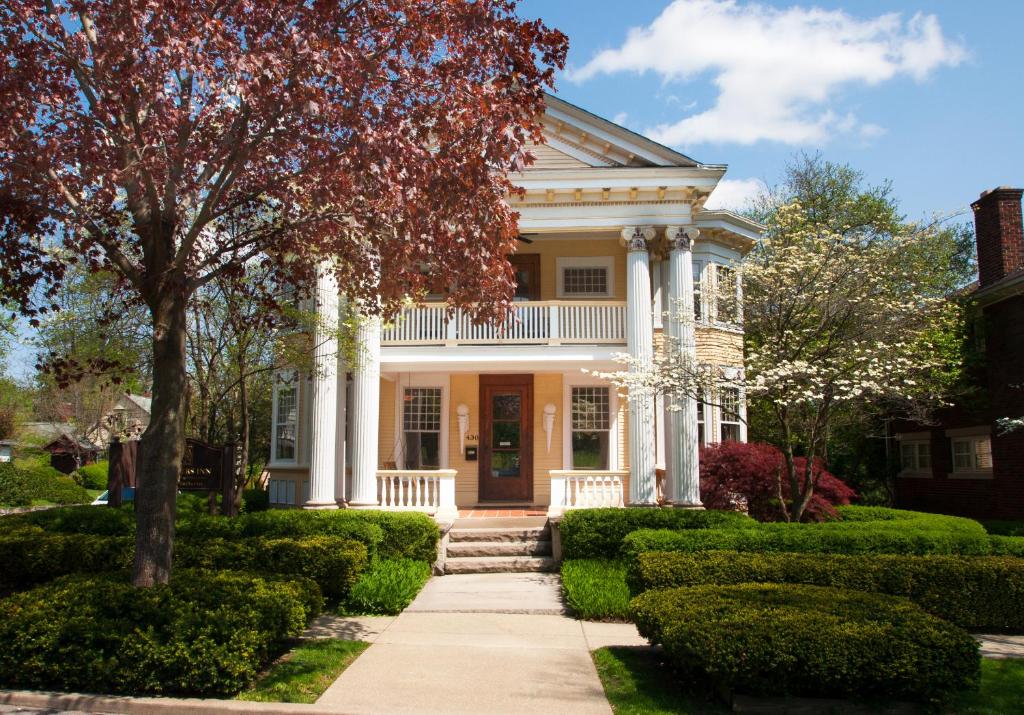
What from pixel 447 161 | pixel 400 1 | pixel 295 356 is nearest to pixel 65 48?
pixel 400 1

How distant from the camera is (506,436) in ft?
59.5

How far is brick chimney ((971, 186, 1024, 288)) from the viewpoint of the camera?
18.5 metres

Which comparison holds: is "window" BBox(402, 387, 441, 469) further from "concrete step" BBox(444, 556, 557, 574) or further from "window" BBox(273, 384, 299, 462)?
"concrete step" BBox(444, 556, 557, 574)

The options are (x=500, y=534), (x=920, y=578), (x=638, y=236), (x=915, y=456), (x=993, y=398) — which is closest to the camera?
(x=920, y=578)

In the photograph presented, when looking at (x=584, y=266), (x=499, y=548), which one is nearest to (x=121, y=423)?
(x=584, y=266)

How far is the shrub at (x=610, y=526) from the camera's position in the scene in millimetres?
12398

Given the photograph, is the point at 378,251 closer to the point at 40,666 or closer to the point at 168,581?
the point at 168,581

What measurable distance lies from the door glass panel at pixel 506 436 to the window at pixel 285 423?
4.44 m

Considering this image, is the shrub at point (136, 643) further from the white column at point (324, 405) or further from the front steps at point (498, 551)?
the white column at point (324, 405)

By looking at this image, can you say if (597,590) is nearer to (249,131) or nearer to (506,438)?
(249,131)

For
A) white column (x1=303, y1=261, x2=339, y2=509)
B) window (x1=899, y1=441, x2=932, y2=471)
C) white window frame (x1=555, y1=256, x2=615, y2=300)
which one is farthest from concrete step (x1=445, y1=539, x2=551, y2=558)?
window (x1=899, y1=441, x2=932, y2=471)

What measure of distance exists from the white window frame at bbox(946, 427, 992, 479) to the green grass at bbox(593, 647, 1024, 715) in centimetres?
1290

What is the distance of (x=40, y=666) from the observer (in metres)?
6.33

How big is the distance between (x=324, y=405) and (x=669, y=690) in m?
9.38
